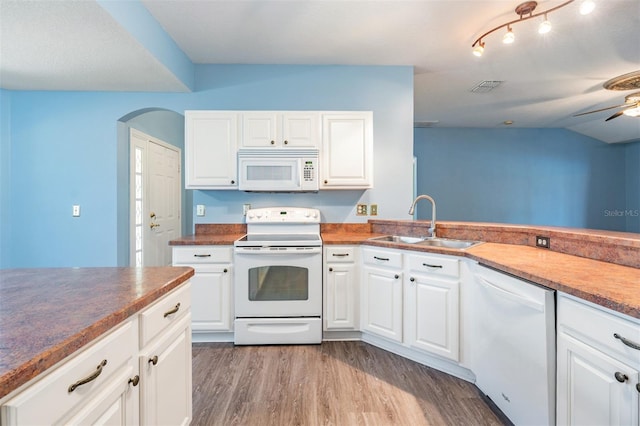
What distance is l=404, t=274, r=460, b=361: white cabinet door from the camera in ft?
6.59

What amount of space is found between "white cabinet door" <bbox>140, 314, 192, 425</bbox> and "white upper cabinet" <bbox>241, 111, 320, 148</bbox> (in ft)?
5.96

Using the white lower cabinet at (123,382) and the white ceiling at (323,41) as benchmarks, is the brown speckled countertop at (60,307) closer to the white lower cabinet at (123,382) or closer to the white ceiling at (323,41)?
the white lower cabinet at (123,382)

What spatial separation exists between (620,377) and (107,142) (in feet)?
12.7

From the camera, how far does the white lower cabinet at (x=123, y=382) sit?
2.11 ft

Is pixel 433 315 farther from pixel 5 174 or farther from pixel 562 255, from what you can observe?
pixel 5 174

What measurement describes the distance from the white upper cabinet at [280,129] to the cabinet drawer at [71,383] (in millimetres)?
2110

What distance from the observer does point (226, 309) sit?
8.23 ft

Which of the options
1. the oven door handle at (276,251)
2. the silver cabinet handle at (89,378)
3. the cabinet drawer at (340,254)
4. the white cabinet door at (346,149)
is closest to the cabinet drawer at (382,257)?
the cabinet drawer at (340,254)

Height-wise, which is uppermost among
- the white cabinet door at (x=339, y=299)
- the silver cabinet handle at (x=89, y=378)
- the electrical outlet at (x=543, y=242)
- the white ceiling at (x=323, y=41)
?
the white ceiling at (x=323, y=41)

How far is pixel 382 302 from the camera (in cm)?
239

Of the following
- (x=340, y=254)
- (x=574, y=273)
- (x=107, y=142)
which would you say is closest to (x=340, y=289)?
(x=340, y=254)

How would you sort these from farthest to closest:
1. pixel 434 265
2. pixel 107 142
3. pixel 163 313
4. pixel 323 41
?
pixel 107 142 < pixel 323 41 < pixel 434 265 < pixel 163 313

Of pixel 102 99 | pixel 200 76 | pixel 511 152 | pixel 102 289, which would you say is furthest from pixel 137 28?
pixel 511 152

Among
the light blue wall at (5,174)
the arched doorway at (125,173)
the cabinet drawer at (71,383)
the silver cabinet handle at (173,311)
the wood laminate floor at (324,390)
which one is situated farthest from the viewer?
the arched doorway at (125,173)
